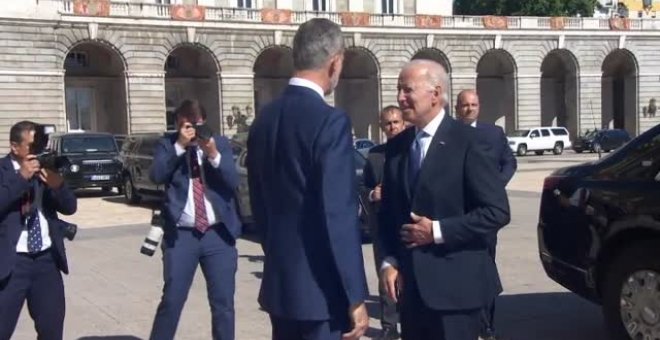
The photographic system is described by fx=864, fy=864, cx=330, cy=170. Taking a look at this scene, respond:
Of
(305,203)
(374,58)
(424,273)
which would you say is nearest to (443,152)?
(424,273)

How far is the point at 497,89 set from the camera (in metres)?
61.8

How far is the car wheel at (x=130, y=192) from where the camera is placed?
22.5 m

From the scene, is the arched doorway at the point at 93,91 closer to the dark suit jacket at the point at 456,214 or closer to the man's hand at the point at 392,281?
the man's hand at the point at 392,281

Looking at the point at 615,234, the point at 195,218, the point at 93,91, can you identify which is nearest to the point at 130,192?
the point at 195,218

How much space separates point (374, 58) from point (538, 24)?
12779 mm

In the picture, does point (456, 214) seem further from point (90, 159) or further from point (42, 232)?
point (90, 159)

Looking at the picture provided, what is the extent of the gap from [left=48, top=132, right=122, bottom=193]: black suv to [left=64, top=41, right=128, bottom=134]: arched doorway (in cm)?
2188

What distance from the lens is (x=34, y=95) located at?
144 ft

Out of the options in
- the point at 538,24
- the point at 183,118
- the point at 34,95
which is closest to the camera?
the point at 183,118

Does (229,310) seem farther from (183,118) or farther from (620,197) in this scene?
(620,197)

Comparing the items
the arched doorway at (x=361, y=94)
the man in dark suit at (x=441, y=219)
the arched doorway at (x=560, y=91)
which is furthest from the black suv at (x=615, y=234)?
the arched doorway at (x=560, y=91)

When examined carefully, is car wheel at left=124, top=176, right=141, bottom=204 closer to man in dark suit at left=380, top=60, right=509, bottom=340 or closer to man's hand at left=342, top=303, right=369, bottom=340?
man in dark suit at left=380, top=60, right=509, bottom=340

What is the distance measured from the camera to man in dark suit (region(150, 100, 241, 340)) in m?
5.96

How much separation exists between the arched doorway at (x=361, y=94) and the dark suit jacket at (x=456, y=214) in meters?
51.2
